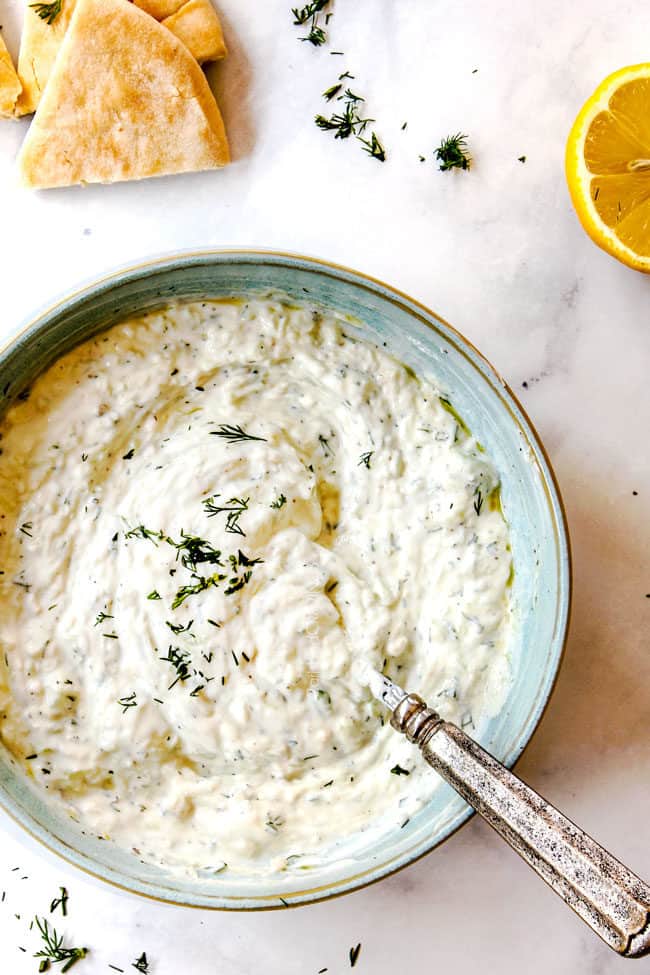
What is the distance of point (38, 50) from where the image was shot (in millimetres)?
1893

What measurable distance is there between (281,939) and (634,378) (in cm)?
127

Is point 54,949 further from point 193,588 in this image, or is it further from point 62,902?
point 193,588

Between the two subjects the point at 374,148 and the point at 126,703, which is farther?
the point at 374,148

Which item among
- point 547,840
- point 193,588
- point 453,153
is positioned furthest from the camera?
point 453,153

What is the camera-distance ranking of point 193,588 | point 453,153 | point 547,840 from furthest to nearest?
point 453,153
point 193,588
point 547,840

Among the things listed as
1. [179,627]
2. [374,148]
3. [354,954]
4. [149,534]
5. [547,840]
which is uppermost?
[374,148]

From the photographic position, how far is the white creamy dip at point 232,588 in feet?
5.96

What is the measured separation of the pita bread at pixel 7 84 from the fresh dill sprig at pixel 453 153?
0.79 meters

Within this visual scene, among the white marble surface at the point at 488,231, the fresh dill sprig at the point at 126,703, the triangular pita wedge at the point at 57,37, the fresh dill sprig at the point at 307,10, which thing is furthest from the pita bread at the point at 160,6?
the fresh dill sprig at the point at 126,703

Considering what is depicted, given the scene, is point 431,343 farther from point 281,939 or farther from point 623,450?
point 281,939

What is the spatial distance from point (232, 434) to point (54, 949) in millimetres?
1055

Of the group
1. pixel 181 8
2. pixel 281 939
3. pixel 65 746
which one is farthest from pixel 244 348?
pixel 281 939


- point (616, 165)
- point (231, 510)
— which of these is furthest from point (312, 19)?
point (231, 510)

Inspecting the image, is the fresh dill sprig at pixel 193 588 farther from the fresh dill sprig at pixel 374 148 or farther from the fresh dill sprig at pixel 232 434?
the fresh dill sprig at pixel 374 148
